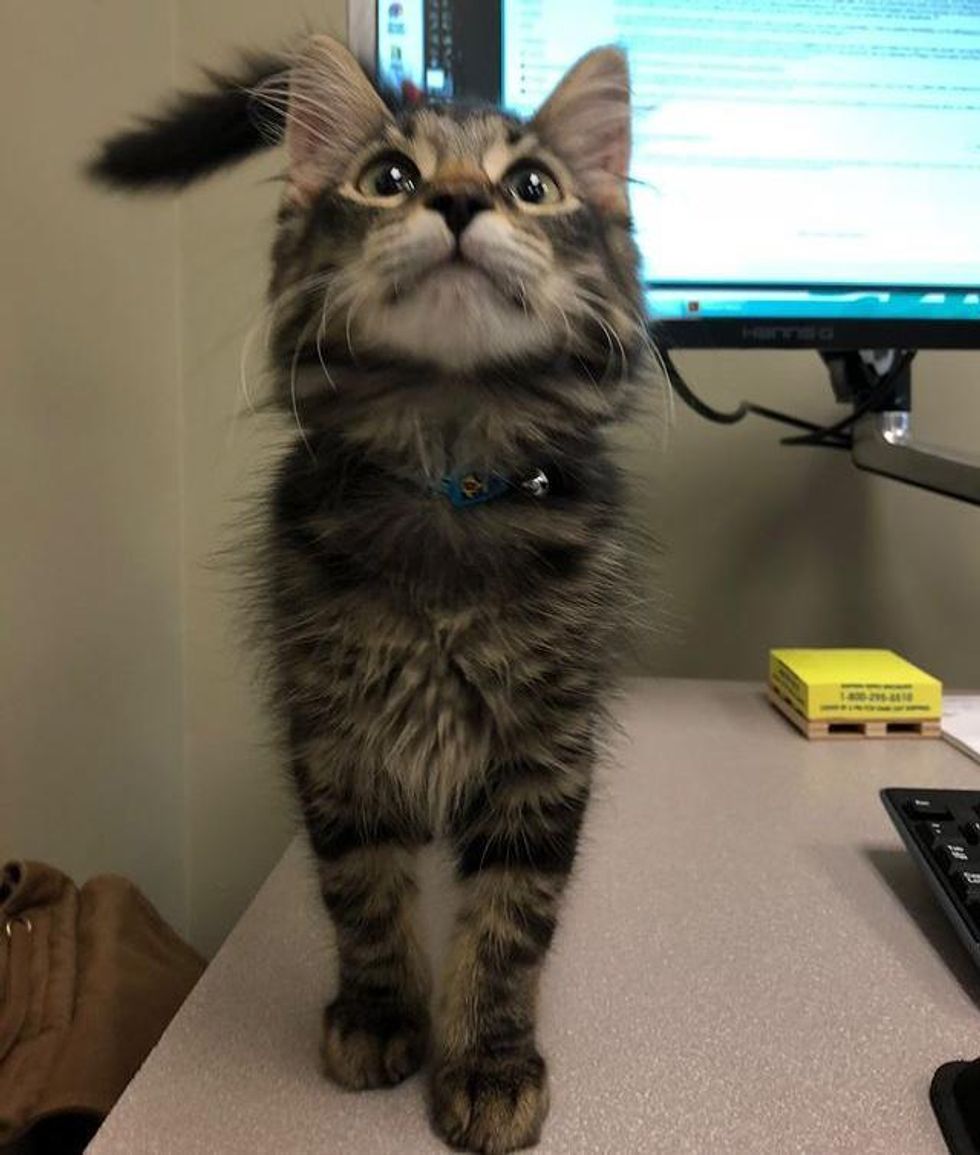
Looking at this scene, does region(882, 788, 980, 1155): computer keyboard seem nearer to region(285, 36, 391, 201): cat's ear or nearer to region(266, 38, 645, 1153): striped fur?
region(266, 38, 645, 1153): striped fur

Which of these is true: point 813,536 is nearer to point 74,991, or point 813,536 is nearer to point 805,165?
point 805,165

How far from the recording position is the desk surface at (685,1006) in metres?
0.38

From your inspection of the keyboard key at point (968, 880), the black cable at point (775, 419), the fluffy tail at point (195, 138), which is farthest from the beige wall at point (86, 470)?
the keyboard key at point (968, 880)

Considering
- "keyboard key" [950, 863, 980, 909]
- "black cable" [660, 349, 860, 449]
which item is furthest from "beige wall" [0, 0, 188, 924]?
"keyboard key" [950, 863, 980, 909]

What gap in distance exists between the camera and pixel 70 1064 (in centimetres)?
57

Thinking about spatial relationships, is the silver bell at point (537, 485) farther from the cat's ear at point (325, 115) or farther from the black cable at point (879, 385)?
the black cable at point (879, 385)

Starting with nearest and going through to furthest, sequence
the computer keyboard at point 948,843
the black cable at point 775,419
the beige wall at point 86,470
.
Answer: the computer keyboard at point 948,843 < the beige wall at point 86,470 < the black cable at point 775,419

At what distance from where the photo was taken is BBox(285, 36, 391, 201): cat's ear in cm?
53

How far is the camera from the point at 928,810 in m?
0.57

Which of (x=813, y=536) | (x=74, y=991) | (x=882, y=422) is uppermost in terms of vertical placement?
(x=882, y=422)

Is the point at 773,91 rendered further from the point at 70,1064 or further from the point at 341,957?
the point at 70,1064

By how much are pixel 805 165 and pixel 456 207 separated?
1.65ft

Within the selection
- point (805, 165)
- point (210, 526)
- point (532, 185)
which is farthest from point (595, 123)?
point (210, 526)

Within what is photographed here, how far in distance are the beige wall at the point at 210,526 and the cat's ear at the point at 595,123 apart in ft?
1.31
